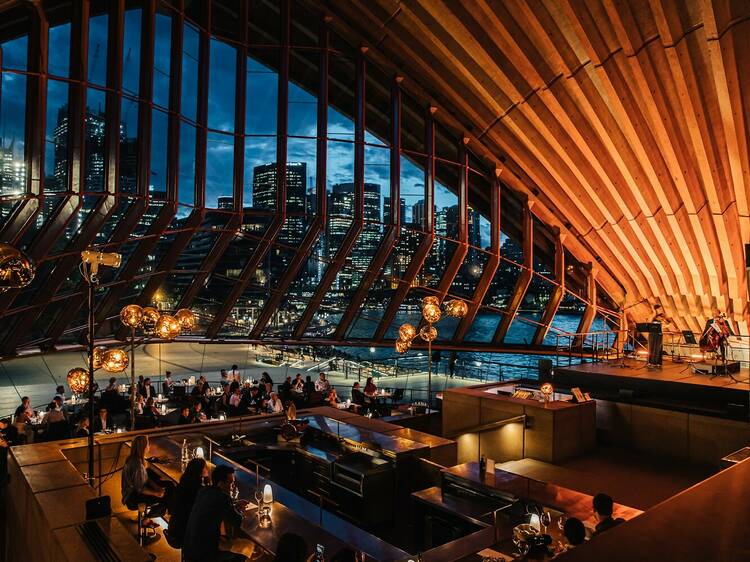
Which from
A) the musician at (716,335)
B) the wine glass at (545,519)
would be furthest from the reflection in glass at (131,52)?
the musician at (716,335)

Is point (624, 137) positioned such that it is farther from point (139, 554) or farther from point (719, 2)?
point (139, 554)

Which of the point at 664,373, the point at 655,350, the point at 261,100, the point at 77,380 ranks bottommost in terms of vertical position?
the point at 77,380

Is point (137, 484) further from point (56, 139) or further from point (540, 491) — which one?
point (56, 139)

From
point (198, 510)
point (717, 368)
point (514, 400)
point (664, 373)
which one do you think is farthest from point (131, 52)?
point (717, 368)

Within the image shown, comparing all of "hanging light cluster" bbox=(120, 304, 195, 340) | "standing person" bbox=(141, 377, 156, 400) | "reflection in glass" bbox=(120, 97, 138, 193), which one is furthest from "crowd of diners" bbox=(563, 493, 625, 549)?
"standing person" bbox=(141, 377, 156, 400)

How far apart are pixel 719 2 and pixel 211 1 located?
11.1 meters

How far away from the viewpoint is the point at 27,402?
10648 mm

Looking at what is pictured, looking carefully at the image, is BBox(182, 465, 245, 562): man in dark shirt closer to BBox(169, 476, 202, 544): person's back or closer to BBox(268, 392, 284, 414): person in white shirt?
BBox(169, 476, 202, 544): person's back

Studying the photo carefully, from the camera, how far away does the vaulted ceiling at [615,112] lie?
936 cm

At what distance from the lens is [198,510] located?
3.99 meters

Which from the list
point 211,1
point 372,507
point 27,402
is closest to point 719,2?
point 372,507

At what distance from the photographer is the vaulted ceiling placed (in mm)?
9359

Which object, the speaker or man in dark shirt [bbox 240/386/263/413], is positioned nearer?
man in dark shirt [bbox 240/386/263/413]

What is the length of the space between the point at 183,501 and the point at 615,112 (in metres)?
10.5
